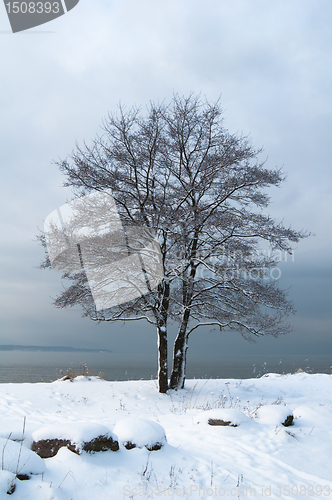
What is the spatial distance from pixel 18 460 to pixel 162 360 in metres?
8.45

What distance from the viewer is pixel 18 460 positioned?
10.8 feet

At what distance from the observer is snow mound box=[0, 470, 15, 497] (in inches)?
118

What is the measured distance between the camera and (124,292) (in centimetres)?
1086

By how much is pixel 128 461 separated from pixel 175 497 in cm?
79

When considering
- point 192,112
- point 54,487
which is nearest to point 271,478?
point 54,487

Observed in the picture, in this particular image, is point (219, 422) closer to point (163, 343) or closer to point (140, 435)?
point (140, 435)

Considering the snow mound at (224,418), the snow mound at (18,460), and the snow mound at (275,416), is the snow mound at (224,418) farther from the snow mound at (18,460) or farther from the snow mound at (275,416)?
the snow mound at (18,460)

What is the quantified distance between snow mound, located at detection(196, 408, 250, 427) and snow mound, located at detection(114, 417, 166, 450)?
57.6 inches

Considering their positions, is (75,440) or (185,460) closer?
(75,440)

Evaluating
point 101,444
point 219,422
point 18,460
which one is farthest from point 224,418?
point 18,460

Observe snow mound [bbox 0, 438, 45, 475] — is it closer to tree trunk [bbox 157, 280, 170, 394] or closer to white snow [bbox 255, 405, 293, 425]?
white snow [bbox 255, 405, 293, 425]

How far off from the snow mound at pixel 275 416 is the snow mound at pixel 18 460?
164 inches

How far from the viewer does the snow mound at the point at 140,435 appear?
438cm

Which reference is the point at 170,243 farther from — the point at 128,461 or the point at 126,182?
the point at 128,461
